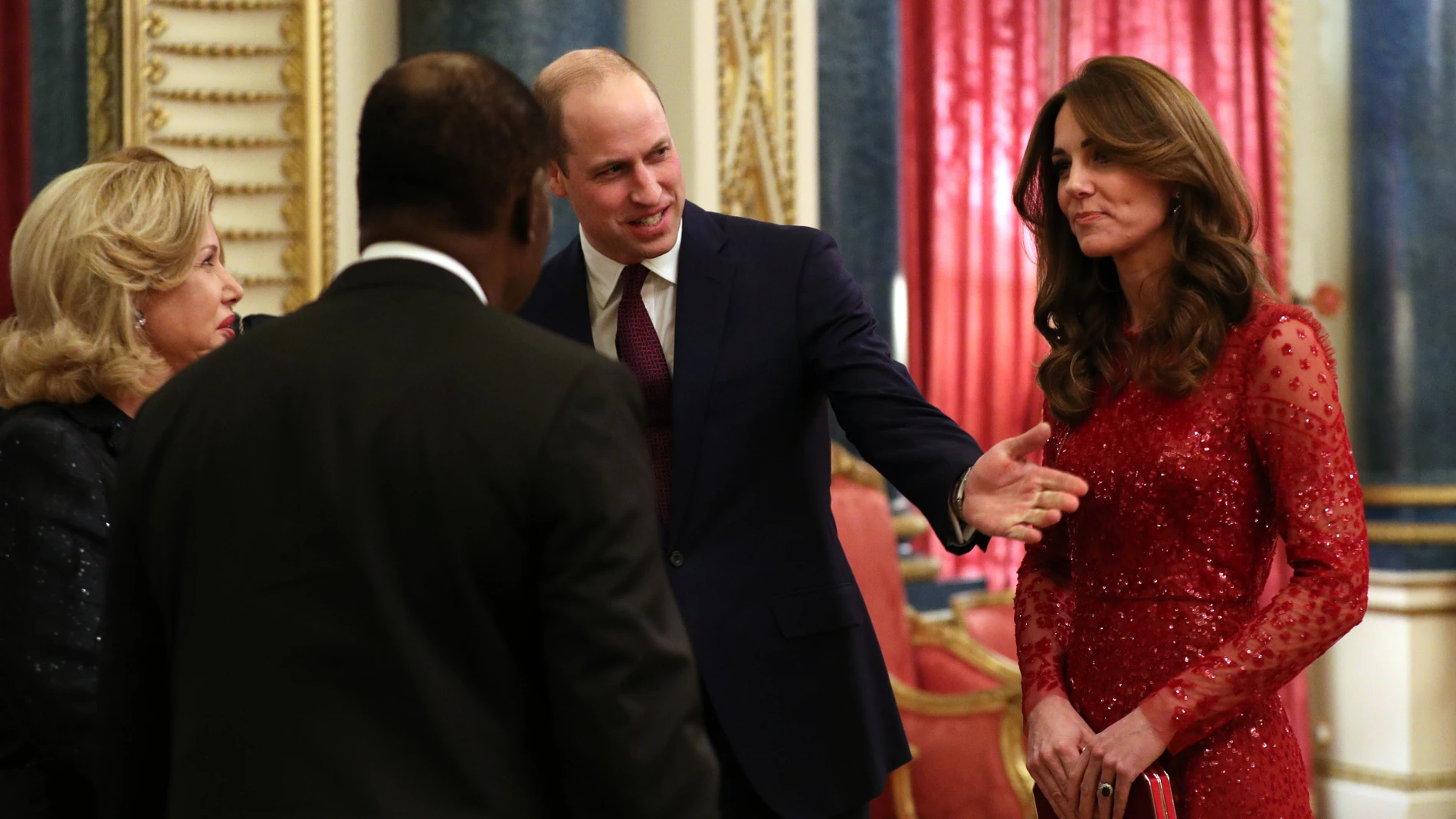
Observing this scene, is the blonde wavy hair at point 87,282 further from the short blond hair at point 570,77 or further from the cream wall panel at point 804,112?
the cream wall panel at point 804,112

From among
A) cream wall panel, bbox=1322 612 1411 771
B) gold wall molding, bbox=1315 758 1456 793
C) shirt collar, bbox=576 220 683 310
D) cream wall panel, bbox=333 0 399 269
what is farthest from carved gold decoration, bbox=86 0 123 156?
gold wall molding, bbox=1315 758 1456 793

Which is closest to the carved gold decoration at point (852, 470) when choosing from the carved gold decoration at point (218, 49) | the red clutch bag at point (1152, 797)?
the carved gold decoration at point (218, 49)

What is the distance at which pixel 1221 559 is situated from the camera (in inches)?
81.2

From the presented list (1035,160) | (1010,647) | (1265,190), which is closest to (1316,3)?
(1265,190)

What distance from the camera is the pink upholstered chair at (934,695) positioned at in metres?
3.94

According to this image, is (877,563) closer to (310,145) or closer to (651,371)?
(310,145)

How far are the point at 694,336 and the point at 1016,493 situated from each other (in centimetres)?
55

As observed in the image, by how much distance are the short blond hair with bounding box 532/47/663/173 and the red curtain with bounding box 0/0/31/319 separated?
2047 millimetres

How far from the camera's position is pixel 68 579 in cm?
195

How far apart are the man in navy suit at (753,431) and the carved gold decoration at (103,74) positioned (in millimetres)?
2005

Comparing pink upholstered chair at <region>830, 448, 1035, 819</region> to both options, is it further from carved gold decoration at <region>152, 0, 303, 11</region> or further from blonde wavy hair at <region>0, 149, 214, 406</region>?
blonde wavy hair at <region>0, 149, 214, 406</region>

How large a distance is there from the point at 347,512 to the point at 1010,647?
3.72 m

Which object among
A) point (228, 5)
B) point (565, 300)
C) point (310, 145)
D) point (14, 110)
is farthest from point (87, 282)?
point (228, 5)

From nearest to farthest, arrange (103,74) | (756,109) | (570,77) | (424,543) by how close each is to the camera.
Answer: (424,543) < (570,77) < (103,74) < (756,109)
